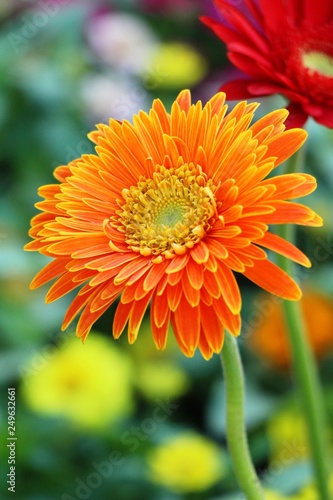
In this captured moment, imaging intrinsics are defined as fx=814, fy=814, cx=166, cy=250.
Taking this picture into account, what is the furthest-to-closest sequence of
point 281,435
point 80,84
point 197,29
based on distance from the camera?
1. point 197,29
2. point 80,84
3. point 281,435

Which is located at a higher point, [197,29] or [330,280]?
[197,29]

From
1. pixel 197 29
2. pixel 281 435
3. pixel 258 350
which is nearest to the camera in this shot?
pixel 281 435

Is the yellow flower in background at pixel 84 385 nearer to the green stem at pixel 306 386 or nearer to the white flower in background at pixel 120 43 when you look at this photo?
the green stem at pixel 306 386

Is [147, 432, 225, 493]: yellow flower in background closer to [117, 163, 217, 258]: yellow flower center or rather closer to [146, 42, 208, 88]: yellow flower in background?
[117, 163, 217, 258]: yellow flower center

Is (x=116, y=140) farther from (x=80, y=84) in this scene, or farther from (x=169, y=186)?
(x=80, y=84)

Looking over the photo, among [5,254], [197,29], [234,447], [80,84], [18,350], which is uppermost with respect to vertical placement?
[197,29]

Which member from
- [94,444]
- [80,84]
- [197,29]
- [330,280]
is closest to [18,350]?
[94,444]

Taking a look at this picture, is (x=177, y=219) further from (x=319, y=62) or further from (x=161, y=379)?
(x=161, y=379)

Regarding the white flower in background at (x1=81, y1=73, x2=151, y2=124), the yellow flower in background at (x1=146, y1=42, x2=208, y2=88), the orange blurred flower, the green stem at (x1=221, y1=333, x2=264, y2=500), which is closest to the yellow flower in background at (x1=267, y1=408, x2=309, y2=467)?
the orange blurred flower
